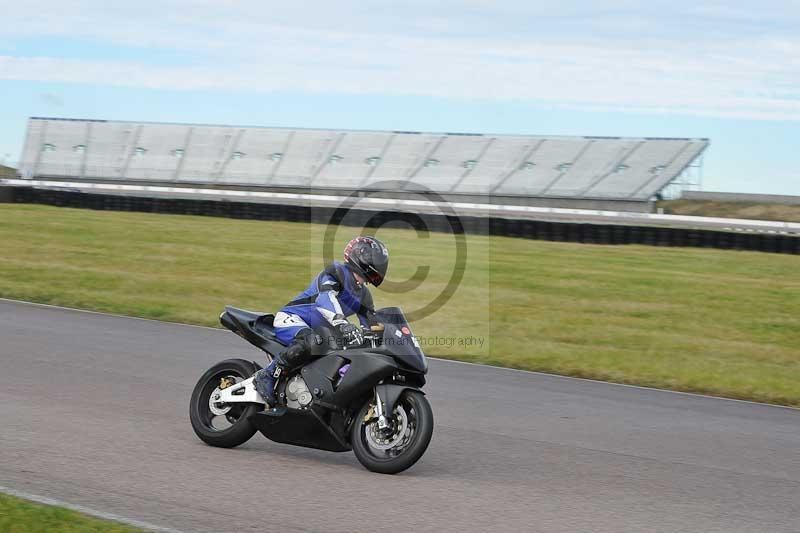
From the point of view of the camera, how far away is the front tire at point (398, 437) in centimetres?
646

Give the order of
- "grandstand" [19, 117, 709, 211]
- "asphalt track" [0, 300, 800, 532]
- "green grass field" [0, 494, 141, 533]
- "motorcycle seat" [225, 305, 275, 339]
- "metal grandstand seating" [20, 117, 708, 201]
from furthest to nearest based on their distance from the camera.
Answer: "metal grandstand seating" [20, 117, 708, 201], "grandstand" [19, 117, 709, 211], "motorcycle seat" [225, 305, 275, 339], "asphalt track" [0, 300, 800, 532], "green grass field" [0, 494, 141, 533]

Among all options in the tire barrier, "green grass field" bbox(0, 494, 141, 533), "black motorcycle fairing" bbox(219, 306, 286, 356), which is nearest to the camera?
"green grass field" bbox(0, 494, 141, 533)

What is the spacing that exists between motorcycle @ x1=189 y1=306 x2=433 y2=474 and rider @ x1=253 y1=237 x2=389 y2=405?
0.23 feet

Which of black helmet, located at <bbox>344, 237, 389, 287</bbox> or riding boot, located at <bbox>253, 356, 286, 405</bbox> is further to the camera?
riding boot, located at <bbox>253, 356, 286, 405</bbox>

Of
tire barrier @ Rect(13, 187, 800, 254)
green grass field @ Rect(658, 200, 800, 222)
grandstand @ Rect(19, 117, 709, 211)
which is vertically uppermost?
grandstand @ Rect(19, 117, 709, 211)

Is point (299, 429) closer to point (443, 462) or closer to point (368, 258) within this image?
point (443, 462)

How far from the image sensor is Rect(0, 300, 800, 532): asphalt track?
5.74m

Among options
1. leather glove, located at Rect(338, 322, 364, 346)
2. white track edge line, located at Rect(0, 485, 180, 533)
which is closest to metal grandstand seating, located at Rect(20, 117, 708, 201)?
leather glove, located at Rect(338, 322, 364, 346)

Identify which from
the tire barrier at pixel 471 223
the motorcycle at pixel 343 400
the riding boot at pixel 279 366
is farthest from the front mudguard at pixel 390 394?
the tire barrier at pixel 471 223

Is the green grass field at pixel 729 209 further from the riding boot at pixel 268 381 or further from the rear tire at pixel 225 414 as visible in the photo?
the riding boot at pixel 268 381

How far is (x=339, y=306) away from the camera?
6.84 meters

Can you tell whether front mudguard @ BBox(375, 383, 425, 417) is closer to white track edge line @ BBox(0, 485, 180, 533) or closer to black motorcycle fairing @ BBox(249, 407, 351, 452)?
black motorcycle fairing @ BBox(249, 407, 351, 452)

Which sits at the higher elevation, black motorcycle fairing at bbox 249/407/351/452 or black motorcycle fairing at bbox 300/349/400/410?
black motorcycle fairing at bbox 300/349/400/410

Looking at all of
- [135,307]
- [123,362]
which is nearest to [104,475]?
[123,362]
